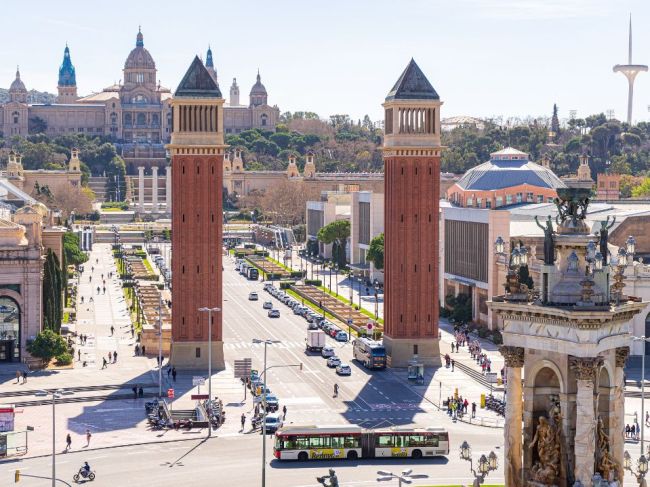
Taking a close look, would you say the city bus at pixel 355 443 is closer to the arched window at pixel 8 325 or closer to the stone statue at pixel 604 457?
the arched window at pixel 8 325

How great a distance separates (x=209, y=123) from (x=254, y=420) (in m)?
28.4

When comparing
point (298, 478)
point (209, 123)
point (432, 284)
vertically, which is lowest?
point (298, 478)

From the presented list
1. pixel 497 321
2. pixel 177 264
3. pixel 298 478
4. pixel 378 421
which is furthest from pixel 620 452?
pixel 497 321

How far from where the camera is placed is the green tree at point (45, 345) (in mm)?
98250

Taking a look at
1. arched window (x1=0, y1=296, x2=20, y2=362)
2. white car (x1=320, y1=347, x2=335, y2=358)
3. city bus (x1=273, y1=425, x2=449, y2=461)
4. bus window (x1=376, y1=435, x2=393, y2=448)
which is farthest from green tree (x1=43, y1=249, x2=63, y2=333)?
bus window (x1=376, y1=435, x2=393, y2=448)

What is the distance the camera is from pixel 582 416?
29.0m

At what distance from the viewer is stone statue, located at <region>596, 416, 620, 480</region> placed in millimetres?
29594

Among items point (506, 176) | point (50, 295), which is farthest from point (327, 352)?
point (506, 176)

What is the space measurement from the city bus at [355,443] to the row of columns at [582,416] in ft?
129

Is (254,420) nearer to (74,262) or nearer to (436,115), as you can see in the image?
(436,115)

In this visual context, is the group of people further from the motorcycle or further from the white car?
the motorcycle

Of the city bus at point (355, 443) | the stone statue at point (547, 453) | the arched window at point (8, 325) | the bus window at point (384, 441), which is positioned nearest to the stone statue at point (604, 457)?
the stone statue at point (547, 453)

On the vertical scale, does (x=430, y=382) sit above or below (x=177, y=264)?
below

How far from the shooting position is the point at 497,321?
370 ft
